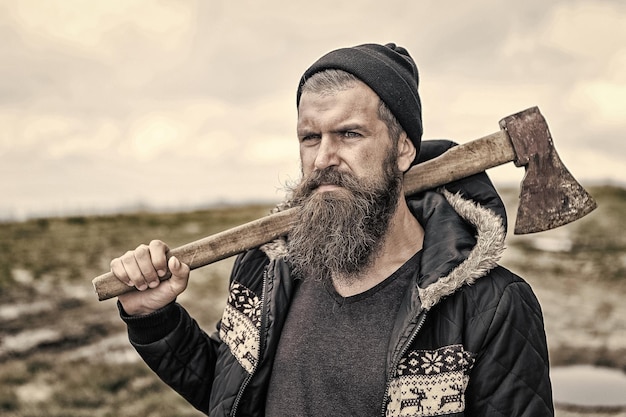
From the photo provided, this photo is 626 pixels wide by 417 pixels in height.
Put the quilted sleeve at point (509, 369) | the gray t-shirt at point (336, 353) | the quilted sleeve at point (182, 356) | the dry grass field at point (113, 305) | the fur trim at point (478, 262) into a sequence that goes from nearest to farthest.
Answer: the quilted sleeve at point (509, 369)
the fur trim at point (478, 262)
the gray t-shirt at point (336, 353)
the quilted sleeve at point (182, 356)
the dry grass field at point (113, 305)

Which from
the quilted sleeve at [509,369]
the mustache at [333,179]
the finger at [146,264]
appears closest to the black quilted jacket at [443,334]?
the quilted sleeve at [509,369]

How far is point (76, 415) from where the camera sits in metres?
9.71

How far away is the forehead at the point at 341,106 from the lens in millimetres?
3252

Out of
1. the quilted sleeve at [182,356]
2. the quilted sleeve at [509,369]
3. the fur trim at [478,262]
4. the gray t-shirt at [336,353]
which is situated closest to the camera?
the quilted sleeve at [509,369]

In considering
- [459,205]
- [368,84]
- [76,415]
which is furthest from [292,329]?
[76,415]

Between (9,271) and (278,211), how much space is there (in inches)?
776

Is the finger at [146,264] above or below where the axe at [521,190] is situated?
below

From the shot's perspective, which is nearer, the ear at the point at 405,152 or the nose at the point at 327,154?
the nose at the point at 327,154

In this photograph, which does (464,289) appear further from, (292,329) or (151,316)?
(151,316)

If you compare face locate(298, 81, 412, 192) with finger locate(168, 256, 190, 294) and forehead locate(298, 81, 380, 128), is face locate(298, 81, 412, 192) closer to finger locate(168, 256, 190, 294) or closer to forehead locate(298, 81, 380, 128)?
forehead locate(298, 81, 380, 128)

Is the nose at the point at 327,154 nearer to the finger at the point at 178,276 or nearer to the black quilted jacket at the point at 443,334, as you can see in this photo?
the black quilted jacket at the point at 443,334

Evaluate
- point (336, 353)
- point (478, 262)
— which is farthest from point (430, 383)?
point (478, 262)

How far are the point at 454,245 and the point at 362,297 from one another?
0.55 m

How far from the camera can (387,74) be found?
339 centimetres
